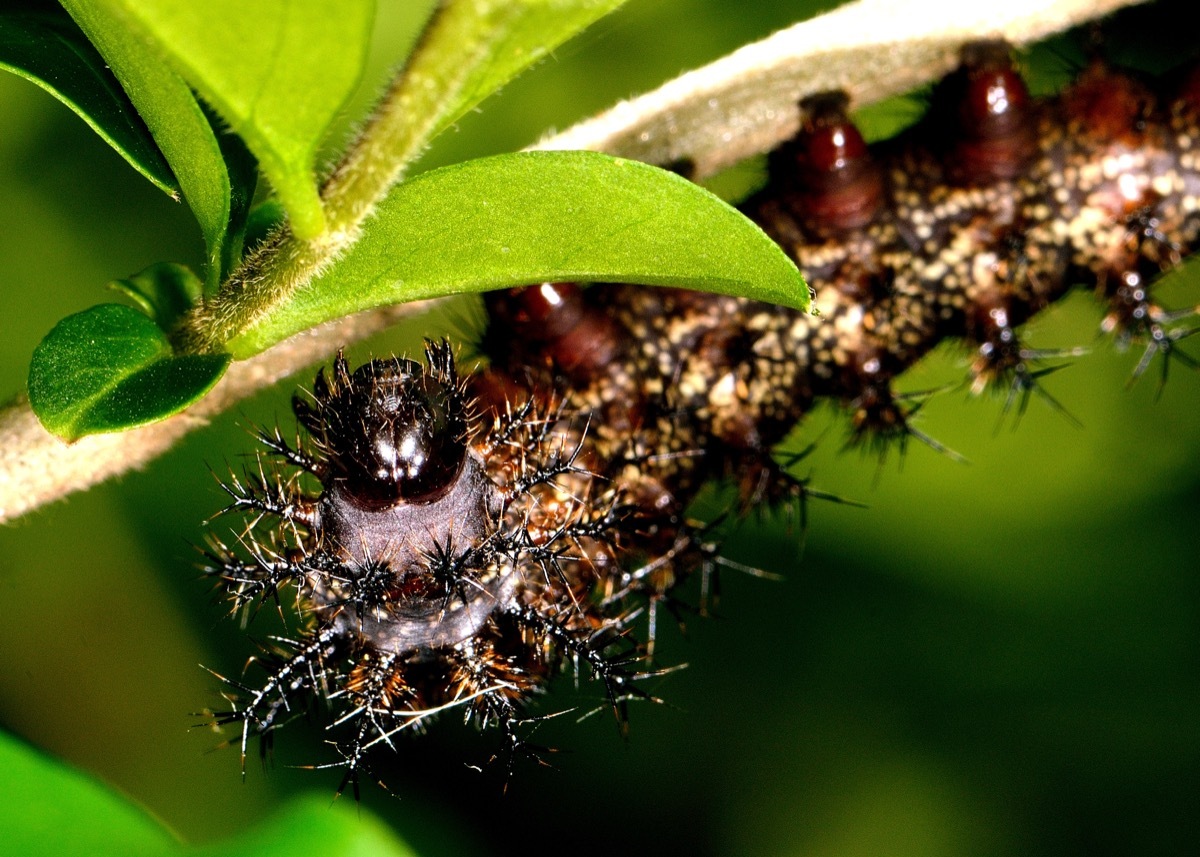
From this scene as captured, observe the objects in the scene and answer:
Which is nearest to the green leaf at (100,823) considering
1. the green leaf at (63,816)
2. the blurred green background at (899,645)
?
the green leaf at (63,816)

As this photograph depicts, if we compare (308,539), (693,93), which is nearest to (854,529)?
(693,93)

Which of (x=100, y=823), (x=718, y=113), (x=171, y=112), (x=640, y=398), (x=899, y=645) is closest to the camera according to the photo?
(x=100, y=823)

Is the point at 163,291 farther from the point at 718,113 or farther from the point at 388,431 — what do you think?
the point at 718,113

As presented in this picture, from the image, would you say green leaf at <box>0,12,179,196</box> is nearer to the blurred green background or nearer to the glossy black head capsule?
the glossy black head capsule

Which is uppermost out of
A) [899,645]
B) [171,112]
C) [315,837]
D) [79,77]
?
[899,645]

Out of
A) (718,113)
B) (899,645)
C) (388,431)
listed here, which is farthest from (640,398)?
(899,645)

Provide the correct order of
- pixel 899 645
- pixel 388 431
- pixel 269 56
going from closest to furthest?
pixel 269 56 < pixel 388 431 < pixel 899 645

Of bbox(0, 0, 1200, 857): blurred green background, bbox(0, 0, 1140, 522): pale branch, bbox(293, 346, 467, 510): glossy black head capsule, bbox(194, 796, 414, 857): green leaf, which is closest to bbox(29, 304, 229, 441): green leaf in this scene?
bbox(0, 0, 1140, 522): pale branch
